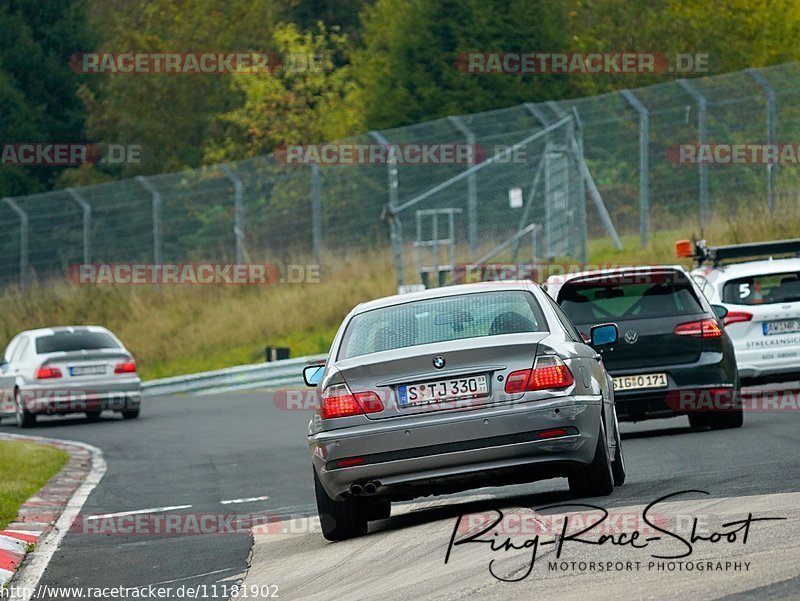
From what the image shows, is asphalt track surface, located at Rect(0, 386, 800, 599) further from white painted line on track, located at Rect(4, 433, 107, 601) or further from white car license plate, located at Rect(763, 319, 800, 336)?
white car license plate, located at Rect(763, 319, 800, 336)

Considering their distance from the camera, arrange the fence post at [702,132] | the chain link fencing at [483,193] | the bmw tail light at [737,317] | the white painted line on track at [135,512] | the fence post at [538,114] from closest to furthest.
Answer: the white painted line on track at [135,512] < the bmw tail light at [737,317] < the fence post at [702,132] < the chain link fencing at [483,193] < the fence post at [538,114]

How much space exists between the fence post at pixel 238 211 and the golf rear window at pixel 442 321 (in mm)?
28069

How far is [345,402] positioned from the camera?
1040cm

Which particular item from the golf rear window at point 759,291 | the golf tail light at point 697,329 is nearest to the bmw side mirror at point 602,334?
the golf tail light at point 697,329

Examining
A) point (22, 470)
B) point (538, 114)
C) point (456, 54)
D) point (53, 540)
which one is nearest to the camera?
point (53, 540)

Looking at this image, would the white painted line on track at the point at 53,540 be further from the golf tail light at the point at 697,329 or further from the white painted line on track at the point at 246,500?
the golf tail light at the point at 697,329

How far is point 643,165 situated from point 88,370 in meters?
11.1

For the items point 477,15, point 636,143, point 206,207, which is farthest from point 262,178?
point 477,15

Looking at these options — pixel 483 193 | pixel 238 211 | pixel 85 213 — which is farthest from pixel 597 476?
pixel 85 213

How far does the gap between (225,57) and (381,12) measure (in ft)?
18.4

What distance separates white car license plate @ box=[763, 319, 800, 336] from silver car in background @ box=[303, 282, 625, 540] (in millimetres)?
8651

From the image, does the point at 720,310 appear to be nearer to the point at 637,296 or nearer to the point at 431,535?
the point at 637,296

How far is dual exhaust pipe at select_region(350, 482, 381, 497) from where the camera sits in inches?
408

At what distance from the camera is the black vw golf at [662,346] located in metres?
15.7
